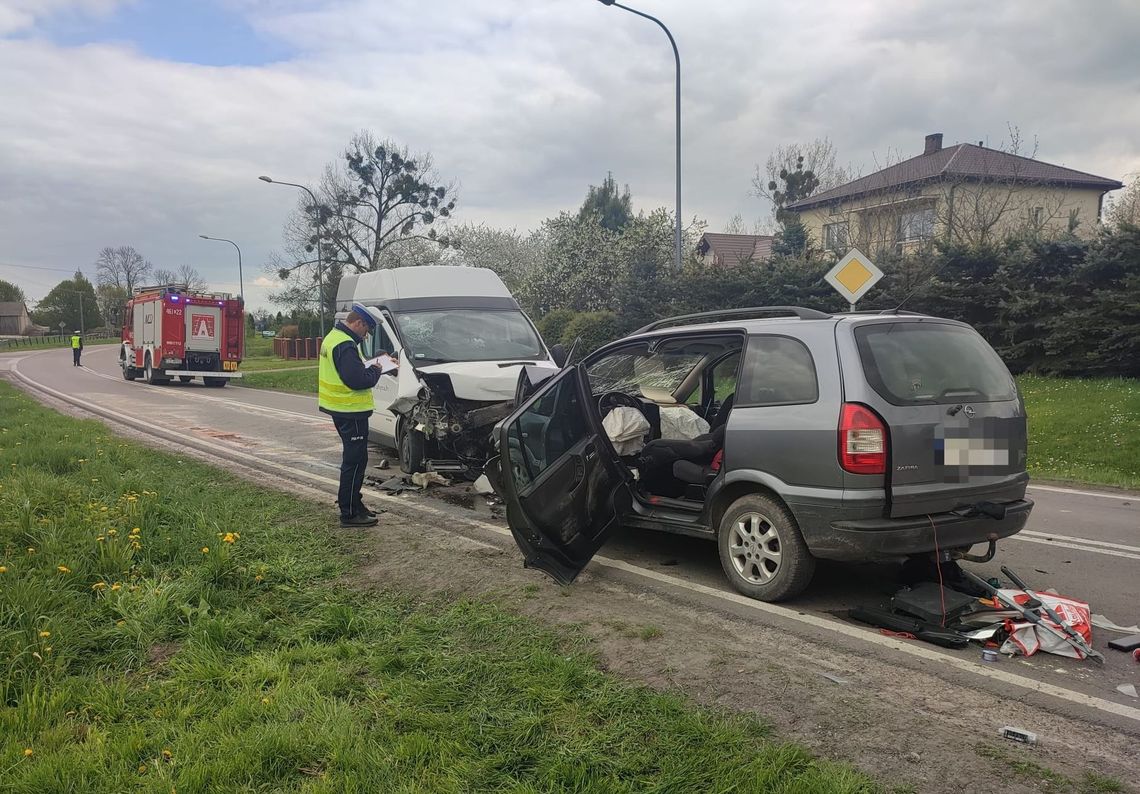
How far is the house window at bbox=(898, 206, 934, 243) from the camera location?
68.7 ft

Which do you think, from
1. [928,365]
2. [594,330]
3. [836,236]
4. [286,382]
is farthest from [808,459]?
[286,382]

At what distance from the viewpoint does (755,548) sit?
4.61 m

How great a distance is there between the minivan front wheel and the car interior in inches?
19.2

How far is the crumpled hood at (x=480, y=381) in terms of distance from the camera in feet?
25.7

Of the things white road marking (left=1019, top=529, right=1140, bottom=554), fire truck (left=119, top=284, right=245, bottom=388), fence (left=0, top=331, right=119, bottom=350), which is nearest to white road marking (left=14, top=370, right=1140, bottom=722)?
white road marking (left=1019, top=529, right=1140, bottom=554)

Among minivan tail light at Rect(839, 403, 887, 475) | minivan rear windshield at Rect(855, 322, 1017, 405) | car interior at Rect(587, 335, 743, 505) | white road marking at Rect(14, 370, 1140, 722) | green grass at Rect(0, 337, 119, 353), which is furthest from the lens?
green grass at Rect(0, 337, 119, 353)

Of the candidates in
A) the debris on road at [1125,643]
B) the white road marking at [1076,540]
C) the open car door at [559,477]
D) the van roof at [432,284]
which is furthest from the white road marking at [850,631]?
the van roof at [432,284]

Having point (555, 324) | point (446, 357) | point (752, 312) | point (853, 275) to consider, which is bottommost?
point (446, 357)

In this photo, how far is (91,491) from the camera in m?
6.43

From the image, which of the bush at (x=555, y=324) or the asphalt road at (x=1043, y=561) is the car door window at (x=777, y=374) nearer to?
the asphalt road at (x=1043, y=561)

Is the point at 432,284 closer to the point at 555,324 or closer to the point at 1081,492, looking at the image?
the point at 1081,492

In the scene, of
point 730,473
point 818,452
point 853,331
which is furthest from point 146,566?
point 853,331

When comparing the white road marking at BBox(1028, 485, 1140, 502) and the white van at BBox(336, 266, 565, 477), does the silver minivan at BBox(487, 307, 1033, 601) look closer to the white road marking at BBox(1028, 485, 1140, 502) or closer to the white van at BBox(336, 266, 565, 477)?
the white van at BBox(336, 266, 565, 477)

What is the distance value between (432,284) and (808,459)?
6277mm
